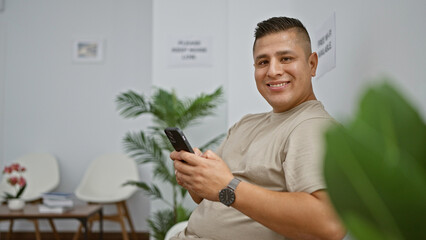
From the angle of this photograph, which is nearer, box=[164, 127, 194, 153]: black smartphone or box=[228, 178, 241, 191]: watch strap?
box=[228, 178, 241, 191]: watch strap

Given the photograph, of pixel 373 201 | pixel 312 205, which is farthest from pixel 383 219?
pixel 312 205

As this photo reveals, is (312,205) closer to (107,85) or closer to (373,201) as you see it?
(373,201)

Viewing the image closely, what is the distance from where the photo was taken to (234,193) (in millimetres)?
1110

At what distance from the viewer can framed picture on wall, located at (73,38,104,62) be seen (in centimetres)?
538

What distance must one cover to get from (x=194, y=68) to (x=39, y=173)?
102 inches

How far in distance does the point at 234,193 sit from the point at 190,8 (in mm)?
3328

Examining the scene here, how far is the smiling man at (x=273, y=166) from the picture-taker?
1.08m

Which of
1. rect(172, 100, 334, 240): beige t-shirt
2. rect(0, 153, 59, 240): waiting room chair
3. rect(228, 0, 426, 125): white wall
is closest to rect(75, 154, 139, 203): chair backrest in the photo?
rect(0, 153, 59, 240): waiting room chair

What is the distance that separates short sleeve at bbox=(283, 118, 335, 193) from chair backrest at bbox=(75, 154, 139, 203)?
385 cm

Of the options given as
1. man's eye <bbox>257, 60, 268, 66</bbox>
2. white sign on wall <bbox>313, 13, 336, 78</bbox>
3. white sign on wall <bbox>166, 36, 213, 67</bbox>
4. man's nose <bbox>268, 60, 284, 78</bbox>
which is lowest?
man's nose <bbox>268, 60, 284, 78</bbox>

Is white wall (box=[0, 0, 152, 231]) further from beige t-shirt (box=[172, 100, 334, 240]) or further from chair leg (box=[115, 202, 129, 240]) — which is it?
beige t-shirt (box=[172, 100, 334, 240])

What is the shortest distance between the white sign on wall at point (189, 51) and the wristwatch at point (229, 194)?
310cm

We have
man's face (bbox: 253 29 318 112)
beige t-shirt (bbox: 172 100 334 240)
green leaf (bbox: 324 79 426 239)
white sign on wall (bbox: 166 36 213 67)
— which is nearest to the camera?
green leaf (bbox: 324 79 426 239)

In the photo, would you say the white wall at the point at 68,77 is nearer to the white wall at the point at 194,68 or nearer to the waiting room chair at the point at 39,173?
the waiting room chair at the point at 39,173
